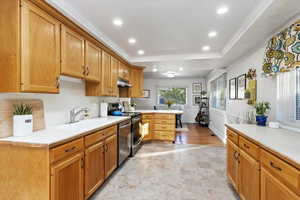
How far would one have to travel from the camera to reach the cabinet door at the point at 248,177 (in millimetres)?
1476

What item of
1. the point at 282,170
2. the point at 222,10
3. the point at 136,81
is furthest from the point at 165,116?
the point at 282,170

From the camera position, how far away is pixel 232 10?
2.01 metres

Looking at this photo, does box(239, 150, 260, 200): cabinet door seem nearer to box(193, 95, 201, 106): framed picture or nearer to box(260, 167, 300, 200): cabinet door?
box(260, 167, 300, 200): cabinet door

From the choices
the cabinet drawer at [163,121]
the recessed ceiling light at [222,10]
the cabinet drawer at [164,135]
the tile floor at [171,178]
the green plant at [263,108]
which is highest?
the recessed ceiling light at [222,10]

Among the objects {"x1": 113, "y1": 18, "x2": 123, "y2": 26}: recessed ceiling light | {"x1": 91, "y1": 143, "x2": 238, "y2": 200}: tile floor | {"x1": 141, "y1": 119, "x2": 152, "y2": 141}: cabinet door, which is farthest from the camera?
{"x1": 141, "y1": 119, "x2": 152, "y2": 141}: cabinet door

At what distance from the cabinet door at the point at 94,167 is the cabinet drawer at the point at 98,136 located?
0.07m

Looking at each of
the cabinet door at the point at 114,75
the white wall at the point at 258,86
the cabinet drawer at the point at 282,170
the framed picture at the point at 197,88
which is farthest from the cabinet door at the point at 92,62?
the framed picture at the point at 197,88

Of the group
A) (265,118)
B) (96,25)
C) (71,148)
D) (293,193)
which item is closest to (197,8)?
(96,25)

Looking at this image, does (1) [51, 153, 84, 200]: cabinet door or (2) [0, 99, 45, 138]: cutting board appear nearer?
(1) [51, 153, 84, 200]: cabinet door

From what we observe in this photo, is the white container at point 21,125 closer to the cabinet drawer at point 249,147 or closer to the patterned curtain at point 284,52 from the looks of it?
the cabinet drawer at point 249,147

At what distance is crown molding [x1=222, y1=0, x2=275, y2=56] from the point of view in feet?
5.66

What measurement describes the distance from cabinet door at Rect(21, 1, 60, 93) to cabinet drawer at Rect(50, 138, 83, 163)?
65 cm

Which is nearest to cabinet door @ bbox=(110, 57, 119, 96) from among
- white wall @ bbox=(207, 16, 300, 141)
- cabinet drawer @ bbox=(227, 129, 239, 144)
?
cabinet drawer @ bbox=(227, 129, 239, 144)

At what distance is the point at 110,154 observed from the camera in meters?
2.43
